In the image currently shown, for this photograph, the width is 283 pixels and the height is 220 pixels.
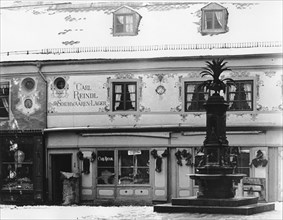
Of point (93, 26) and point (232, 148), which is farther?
point (93, 26)

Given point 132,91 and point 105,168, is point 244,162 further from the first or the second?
point 105,168

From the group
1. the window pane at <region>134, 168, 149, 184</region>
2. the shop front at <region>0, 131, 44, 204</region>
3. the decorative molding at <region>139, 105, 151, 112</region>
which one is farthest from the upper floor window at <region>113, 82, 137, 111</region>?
the shop front at <region>0, 131, 44, 204</region>

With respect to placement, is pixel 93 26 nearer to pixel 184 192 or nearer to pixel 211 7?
pixel 211 7

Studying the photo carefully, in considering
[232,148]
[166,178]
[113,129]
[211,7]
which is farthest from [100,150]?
[211,7]

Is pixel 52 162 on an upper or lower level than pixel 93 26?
lower

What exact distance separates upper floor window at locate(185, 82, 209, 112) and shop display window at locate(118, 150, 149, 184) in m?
2.60

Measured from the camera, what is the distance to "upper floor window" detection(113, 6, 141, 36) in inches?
1237

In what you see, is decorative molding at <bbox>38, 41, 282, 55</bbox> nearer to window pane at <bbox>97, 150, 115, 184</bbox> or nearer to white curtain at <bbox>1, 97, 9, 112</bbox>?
white curtain at <bbox>1, 97, 9, 112</bbox>

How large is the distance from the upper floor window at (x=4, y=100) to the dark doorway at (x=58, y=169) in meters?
2.86

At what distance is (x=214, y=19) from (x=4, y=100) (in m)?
9.68

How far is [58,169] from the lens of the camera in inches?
1230

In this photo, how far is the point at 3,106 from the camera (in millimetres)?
31406

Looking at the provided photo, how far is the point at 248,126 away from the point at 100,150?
6.22 metres

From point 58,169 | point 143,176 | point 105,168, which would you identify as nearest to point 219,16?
point 143,176
